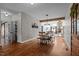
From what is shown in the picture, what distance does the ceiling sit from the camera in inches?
78.3

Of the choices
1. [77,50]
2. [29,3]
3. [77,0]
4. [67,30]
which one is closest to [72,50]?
[77,50]

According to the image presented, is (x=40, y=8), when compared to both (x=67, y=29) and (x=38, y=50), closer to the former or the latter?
(x=67, y=29)

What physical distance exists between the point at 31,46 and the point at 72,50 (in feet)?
Result: 2.66

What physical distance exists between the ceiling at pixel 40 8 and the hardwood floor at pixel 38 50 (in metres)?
0.53

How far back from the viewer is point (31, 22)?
2.18 metres

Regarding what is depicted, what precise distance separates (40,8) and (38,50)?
33.4 inches

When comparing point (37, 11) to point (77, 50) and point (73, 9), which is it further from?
point (77, 50)

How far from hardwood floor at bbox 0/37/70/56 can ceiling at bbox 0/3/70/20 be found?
53cm

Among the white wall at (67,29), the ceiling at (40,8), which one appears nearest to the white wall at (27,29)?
the ceiling at (40,8)

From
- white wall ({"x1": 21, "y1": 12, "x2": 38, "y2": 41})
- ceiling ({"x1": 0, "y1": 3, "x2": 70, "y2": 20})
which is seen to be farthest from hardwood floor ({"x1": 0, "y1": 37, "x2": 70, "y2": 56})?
ceiling ({"x1": 0, "y1": 3, "x2": 70, "y2": 20})

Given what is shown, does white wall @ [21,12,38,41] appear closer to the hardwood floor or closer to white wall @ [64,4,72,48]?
the hardwood floor

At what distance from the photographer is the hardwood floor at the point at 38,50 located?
199 centimetres

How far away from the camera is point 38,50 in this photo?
2012 millimetres

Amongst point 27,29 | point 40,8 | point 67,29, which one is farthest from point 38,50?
point 40,8
